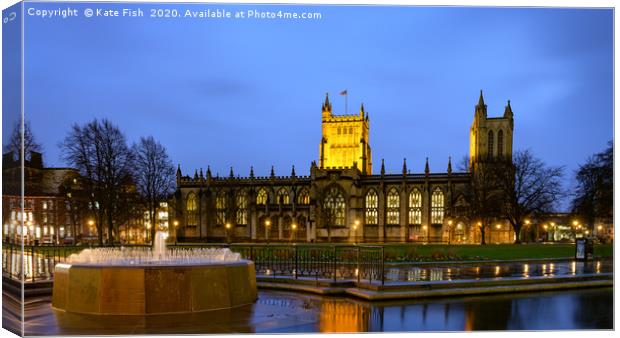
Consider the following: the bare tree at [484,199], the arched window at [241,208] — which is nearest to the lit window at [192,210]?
the arched window at [241,208]

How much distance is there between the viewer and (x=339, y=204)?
240 ft

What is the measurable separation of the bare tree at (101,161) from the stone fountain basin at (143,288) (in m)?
25.0

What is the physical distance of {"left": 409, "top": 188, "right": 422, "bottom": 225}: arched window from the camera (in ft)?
233

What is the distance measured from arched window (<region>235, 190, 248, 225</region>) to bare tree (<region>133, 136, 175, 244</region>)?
2845cm

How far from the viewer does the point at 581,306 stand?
12.3m

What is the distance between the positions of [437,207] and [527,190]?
17325mm

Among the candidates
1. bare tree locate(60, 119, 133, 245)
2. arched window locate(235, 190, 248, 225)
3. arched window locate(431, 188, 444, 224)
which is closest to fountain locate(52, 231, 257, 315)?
bare tree locate(60, 119, 133, 245)

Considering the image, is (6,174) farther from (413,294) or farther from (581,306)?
(581,306)

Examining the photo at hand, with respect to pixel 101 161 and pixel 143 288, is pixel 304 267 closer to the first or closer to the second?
pixel 143 288

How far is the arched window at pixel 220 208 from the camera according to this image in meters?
75.6

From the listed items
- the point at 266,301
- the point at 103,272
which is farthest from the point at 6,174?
the point at 266,301

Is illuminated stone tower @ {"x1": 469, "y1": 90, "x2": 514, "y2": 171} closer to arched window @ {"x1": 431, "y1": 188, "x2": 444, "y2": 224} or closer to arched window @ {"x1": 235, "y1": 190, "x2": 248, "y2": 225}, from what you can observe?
arched window @ {"x1": 431, "y1": 188, "x2": 444, "y2": 224}

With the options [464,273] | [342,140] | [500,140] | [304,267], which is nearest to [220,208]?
[342,140]

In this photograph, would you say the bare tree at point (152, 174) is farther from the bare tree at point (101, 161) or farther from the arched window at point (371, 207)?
the arched window at point (371, 207)
